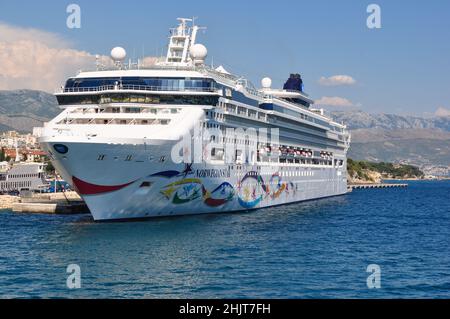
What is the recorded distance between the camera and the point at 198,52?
53.2 metres

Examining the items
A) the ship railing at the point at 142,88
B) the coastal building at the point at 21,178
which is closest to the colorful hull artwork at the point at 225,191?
the ship railing at the point at 142,88

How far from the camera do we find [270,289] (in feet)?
79.3

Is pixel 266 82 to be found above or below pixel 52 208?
above

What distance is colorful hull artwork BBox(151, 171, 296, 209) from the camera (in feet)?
140

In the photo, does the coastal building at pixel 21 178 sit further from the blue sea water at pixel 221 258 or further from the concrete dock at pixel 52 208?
the blue sea water at pixel 221 258

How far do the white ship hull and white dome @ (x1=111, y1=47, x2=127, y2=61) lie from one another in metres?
13.8

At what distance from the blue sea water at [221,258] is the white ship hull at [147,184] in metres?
1.13

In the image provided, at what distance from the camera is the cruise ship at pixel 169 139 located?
129 ft

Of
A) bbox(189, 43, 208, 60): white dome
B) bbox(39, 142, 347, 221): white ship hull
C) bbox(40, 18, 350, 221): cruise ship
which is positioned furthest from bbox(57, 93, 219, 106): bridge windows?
bbox(189, 43, 208, 60): white dome

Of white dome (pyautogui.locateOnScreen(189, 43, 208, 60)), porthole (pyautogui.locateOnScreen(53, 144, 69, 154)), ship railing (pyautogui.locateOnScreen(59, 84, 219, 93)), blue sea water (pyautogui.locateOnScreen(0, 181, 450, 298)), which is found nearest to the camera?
blue sea water (pyautogui.locateOnScreen(0, 181, 450, 298))

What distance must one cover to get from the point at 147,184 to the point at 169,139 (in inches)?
131

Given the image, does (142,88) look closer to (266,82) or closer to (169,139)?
(169,139)

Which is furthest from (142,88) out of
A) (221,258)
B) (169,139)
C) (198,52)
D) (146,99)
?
(221,258)

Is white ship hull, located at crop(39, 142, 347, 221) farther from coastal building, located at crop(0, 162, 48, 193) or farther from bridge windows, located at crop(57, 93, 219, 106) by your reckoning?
coastal building, located at crop(0, 162, 48, 193)
